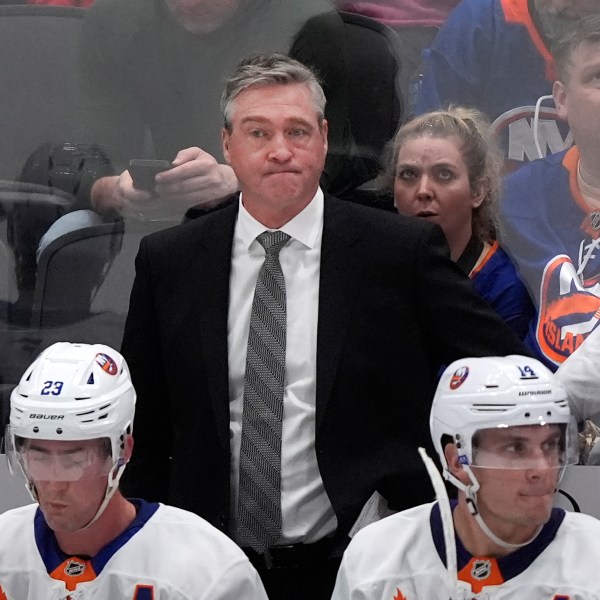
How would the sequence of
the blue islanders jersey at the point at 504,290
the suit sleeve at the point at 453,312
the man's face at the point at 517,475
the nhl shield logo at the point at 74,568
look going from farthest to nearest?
1. the blue islanders jersey at the point at 504,290
2. the suit sleeve at the point at 453,312
3. the nhl shield logo at the point at 74,568
4. the man's face at the point at 517,475

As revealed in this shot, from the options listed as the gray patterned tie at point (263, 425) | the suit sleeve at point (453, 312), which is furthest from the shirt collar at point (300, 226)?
the suit sleeve at point (453, 312)

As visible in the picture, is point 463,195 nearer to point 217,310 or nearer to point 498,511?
point 217,310

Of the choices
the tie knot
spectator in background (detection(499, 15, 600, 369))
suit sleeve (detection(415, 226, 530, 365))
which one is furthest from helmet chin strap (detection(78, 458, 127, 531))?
spectator in background (detection(499, 15, 600, 369))

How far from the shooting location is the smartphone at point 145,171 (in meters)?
3.06

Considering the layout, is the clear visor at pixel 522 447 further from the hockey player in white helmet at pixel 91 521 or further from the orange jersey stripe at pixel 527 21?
the orange jersey stripe at pixel 527 21

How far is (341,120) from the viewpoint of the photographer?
2.99m

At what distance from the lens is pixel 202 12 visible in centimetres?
303

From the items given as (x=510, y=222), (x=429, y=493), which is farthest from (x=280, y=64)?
(x=429, y=493)

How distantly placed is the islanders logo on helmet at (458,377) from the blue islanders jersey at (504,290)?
1.48ft

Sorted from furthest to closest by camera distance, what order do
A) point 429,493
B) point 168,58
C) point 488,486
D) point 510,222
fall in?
1. point 168,58
2. point 510,222
3. point 429,493
4. point 488,486

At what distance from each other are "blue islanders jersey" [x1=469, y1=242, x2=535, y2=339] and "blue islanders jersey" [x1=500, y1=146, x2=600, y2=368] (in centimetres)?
2

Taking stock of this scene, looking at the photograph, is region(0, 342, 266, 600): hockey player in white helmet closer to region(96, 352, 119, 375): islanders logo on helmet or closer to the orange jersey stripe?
region(96, 352, 119, 375): islanders logo on helmet

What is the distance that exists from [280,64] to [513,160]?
66 centimetres

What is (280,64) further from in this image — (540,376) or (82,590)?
(82,590)
